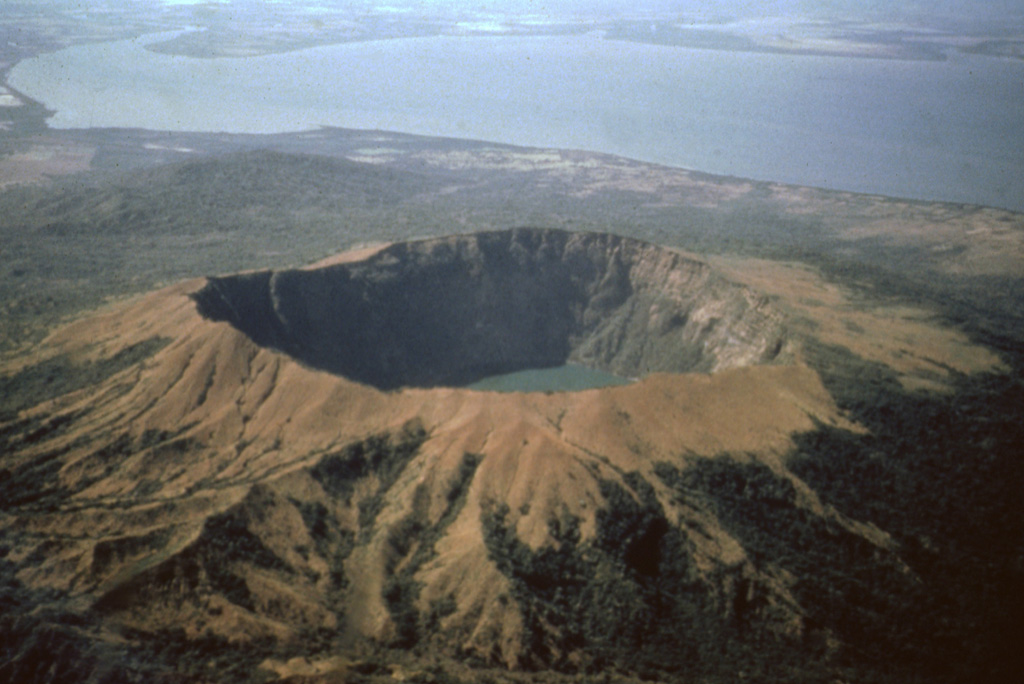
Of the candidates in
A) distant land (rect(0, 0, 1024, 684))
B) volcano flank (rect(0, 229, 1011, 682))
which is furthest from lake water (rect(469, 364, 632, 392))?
volcano flank (rect(0, 229, 1011, 682))

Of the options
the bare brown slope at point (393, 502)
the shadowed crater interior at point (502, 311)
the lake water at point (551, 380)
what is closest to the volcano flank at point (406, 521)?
the bare brown slope at point (393, 502)

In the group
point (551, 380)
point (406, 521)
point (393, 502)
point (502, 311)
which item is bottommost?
point (551, 380)

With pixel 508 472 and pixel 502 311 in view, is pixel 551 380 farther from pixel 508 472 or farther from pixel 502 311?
pixel 508 472

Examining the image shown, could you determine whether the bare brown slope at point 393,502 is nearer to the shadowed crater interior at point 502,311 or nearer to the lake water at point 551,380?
the shadowed crater interior at point 502,311

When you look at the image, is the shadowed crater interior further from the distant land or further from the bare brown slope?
the bare brown slope

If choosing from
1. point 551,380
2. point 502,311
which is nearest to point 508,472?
point 551,380

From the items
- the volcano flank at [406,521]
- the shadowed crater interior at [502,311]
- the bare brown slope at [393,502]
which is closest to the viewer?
the volcano flank at [406,521]

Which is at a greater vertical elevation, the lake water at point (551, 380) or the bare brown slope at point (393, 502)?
the bare brown slope at point (393, 502)
